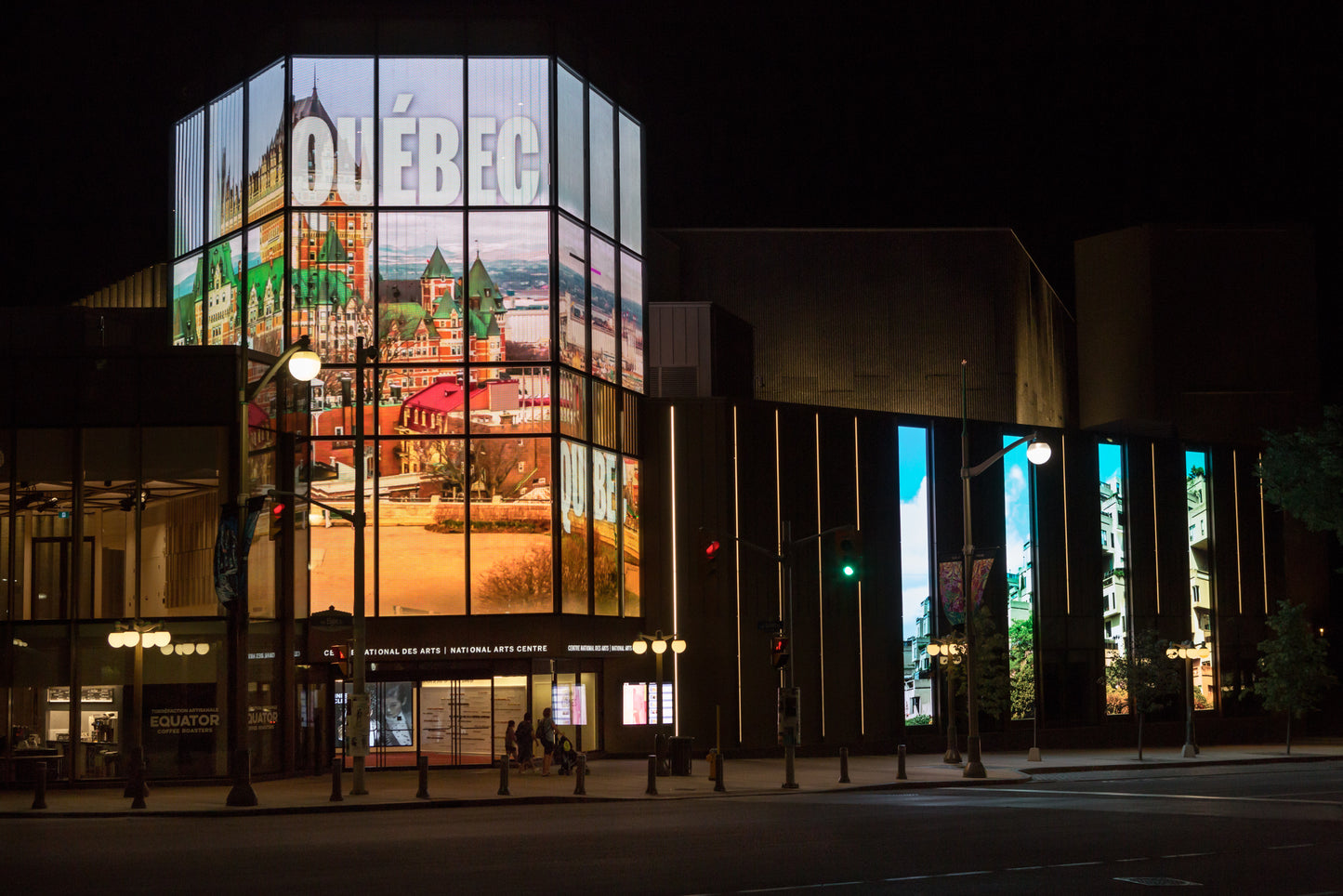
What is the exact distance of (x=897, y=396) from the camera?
199ft

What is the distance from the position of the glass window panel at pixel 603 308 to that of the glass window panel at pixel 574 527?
301 cm

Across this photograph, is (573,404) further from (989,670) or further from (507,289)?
(989,670)

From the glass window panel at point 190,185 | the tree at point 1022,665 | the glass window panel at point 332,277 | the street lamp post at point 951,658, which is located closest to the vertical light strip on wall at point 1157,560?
the tree at point 1022,665

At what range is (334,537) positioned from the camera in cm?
4184

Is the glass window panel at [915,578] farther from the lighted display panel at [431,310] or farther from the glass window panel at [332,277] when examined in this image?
the glass window panel at [332,277]

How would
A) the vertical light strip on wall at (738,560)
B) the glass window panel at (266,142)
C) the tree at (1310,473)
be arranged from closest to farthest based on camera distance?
the glass window panel at (266,142) < the vertical light strip on wall at (738,560) < the tree at (1310,473)

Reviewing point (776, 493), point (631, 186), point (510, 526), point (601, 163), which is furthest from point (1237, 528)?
point (510, 526)

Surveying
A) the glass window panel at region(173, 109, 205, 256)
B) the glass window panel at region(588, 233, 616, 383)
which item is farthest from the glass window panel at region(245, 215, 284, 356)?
the glass window panel at region(588, 233, 616, 383)

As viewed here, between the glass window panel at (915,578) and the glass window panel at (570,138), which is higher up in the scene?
the glass window panel at (570,138)

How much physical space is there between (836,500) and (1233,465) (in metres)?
22.4

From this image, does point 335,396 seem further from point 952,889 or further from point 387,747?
point 952,889

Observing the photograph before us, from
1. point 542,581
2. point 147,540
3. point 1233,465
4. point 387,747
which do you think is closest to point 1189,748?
point 1233,465

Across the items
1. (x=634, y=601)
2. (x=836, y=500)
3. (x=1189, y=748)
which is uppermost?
(x=836, y=500)

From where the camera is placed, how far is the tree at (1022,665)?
174ft
